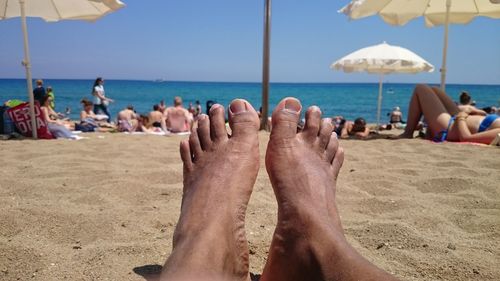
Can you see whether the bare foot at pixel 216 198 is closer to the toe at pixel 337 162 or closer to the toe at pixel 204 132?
the toe at pixel 204 132

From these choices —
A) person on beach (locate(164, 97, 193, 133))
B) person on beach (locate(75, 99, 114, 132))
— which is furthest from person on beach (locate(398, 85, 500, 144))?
person on beach (locate(75, 99, 114, 132))

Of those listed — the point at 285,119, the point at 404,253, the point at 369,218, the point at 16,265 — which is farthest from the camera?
the point at 369,218

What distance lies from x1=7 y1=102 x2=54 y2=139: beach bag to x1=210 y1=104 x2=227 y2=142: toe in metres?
4.11

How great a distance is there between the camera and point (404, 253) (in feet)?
4.42

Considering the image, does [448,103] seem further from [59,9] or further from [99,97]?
[99,97]

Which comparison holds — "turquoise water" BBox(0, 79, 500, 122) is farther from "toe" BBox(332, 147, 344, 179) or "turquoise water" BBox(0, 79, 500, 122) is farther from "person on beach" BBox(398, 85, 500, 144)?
"toe" BBox(332, 147, 344, 179)

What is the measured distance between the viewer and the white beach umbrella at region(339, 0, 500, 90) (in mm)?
5379

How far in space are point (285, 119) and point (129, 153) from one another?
216 cm

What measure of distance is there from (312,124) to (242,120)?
0.94 feet

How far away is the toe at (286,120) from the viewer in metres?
1.45

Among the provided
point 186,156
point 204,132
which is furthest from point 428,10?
point 186,156

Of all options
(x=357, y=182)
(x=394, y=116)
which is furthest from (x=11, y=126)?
(x=394, y=116)

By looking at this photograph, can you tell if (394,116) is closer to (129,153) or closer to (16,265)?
(129,153)

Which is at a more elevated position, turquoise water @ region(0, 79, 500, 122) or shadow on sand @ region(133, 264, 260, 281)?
shadow on sand @ region(133, 264, 260, 281)
